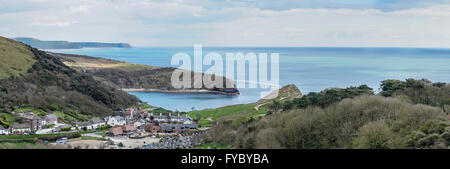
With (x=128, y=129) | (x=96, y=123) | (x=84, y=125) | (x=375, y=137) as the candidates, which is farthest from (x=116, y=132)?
(x=375, y=137)

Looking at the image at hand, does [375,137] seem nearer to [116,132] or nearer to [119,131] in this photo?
[116,132]

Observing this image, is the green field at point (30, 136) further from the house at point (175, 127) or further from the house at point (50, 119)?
the house at point (175, 127)

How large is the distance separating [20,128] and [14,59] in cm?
3186

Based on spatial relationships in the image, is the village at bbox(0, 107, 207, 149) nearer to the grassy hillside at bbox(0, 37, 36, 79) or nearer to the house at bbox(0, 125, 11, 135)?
the house at bbox(0, 125, 11, 135)

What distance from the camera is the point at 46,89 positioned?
164ft

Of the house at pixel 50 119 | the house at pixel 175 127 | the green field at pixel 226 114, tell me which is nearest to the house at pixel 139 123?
the house at pixel 175 127

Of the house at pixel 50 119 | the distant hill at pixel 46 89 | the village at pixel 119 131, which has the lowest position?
the village at pixel 119 131

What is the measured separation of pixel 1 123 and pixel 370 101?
27928 millimetres

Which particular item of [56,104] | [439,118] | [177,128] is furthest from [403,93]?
[56,104]

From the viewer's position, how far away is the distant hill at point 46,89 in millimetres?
42719

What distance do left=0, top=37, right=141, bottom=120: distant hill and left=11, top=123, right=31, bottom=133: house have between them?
604cm

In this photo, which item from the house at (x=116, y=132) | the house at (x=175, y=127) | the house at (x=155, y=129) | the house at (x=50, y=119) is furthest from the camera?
the house at (x=50, y=119)
